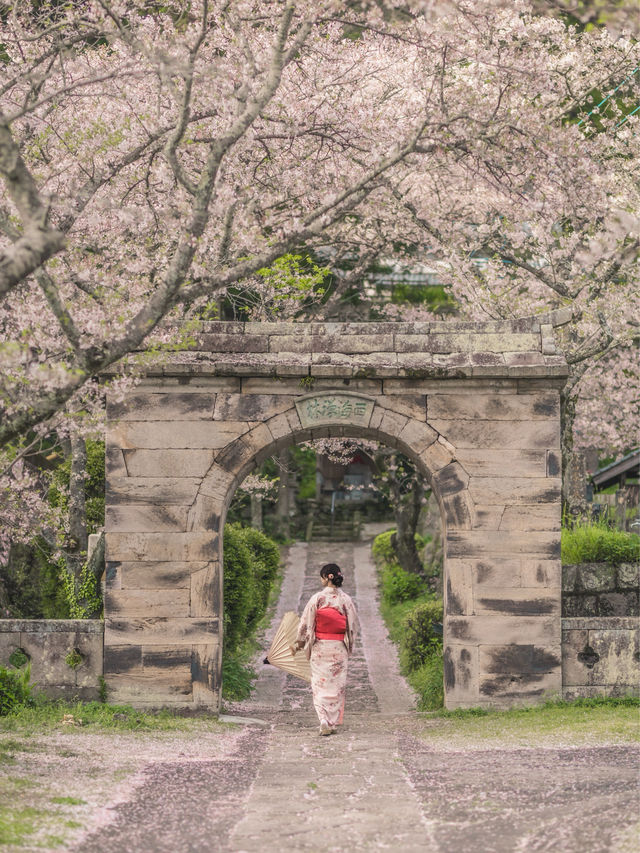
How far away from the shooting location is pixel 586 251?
1573 centimetres

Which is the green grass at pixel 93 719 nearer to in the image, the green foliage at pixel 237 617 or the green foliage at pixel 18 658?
the green foliage at pixel 18 658

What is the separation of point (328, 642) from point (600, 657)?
124 inches

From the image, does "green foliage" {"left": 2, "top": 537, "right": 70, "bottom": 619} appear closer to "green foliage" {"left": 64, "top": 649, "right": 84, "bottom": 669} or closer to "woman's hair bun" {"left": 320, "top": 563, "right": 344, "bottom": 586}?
"green foliage" {"left": 64, "top": 649, "right": 84, "bottom": 669}

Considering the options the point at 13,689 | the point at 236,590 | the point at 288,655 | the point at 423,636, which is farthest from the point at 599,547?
the point at 13,689

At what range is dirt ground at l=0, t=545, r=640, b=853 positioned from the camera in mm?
6156

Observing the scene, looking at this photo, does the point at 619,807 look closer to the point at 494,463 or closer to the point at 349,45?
the point at 494,463

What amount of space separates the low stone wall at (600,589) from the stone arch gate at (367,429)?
1.57 metres

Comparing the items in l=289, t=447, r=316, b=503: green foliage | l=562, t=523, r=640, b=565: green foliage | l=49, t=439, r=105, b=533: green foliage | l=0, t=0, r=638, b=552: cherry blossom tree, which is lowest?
l=562, t=523, r=640, b=565: green foliage

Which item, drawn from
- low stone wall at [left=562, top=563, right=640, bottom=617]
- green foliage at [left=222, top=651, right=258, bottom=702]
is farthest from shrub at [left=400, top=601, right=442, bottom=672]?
green foliage at [left=222, top=651, right=258, bottom=702]

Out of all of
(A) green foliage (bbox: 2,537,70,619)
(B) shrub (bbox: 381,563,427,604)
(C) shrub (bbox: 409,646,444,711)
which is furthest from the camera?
(B) shrub (bbox: 381,563,427,604)

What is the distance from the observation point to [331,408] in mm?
11438

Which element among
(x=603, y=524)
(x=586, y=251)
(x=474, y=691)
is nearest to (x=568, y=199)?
(x=586, y=251)

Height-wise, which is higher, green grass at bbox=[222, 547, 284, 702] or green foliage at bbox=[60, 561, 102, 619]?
green foliage at bbox=[60, 561, 102, 619]

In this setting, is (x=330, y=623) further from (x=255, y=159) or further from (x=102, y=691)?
(x=255, y=159)
